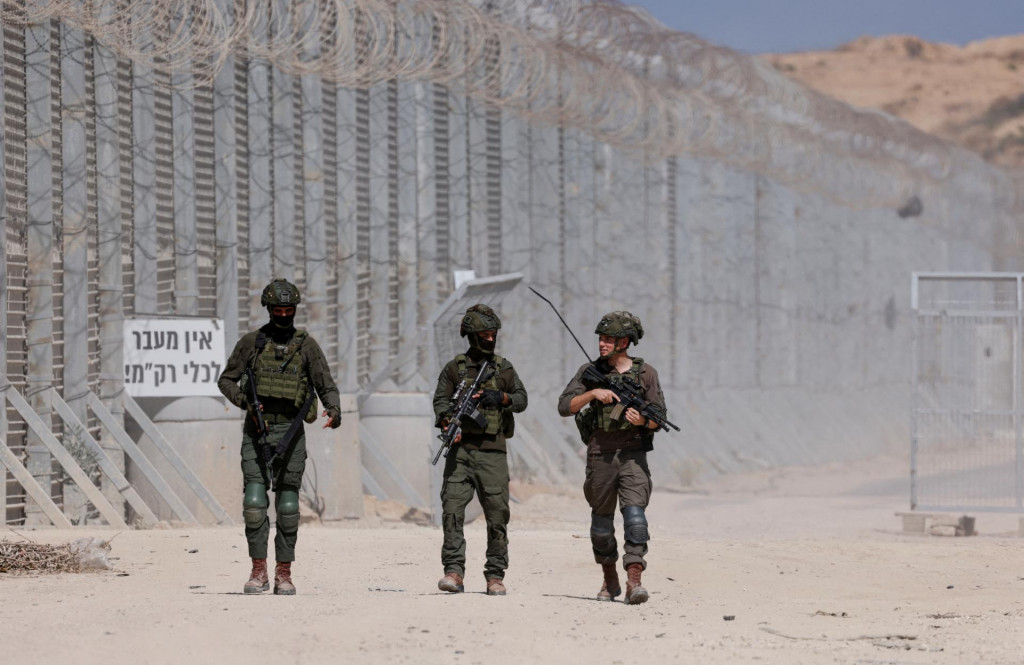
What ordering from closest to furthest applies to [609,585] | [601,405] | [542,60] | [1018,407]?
[601,405] → [609,585] → [1018,407] → [542,60]

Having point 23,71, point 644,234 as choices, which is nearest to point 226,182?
point 23,71

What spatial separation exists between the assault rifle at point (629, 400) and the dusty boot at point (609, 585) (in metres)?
0.79

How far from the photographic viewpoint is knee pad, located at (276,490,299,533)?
25.7 ft

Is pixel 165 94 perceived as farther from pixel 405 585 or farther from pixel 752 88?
pixel 752 88

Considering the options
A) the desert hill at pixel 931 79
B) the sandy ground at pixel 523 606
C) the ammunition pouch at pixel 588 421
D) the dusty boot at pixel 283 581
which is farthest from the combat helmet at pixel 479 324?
the desert hill at pixel 931 79

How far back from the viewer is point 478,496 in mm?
8078

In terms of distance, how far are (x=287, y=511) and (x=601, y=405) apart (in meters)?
1.47

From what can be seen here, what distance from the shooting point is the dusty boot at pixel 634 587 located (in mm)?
7988

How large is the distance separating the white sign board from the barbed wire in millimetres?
1960

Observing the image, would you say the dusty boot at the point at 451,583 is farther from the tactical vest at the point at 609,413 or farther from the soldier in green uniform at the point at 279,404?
the tactical vest at the point at 609,413

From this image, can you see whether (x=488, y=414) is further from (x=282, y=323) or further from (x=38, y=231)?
(x=38, y=231)

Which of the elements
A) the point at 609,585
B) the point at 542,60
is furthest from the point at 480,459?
the point at 542,60

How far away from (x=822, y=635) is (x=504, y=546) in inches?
59.3

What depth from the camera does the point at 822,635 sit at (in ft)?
24.5
